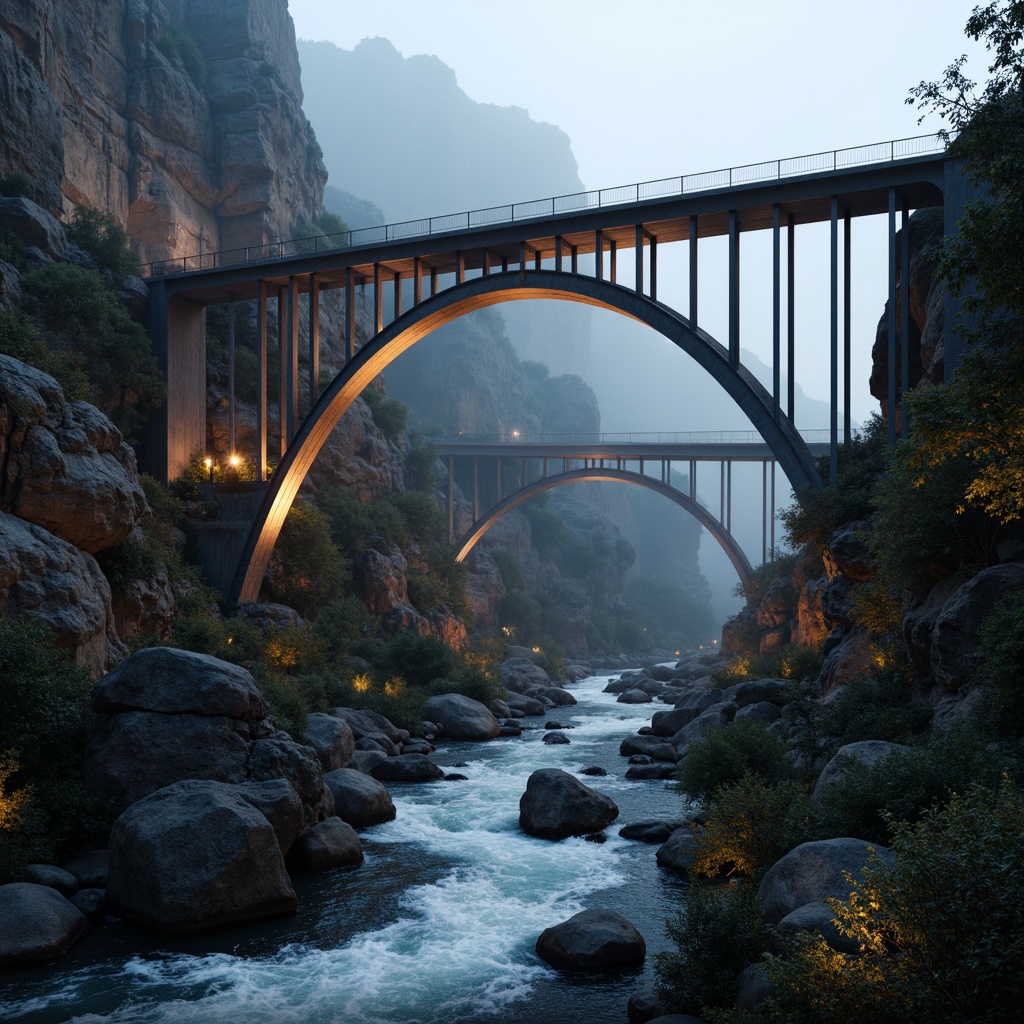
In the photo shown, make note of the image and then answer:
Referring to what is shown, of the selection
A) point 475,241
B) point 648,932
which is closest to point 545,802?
point 648,932

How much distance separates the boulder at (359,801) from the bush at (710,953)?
882 cm

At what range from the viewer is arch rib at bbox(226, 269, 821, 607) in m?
25.2

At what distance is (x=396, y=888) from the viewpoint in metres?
14.0

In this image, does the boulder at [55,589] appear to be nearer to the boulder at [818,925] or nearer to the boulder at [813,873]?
the boulder at [813,873]

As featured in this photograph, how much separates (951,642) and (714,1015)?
8.94 metres

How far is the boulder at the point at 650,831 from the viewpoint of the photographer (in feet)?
54.0

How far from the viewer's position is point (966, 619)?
14.6m

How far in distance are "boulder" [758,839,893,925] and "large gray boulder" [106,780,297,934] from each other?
6513 millimetres

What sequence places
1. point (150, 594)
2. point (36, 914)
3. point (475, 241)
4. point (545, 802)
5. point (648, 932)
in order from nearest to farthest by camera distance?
point (36, 914), point (648, 932), point (545, 802), point (150, 594), point (475, 241)

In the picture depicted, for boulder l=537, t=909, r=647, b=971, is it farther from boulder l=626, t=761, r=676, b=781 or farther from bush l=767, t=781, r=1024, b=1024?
boulder l=626, t=761, r=676, b=781

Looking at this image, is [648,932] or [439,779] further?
[439,779]

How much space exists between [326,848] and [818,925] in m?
8.43

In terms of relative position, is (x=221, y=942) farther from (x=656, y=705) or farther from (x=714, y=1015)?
(x=656, y=705)

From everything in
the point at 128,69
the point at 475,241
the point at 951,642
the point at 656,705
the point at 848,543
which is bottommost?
the point at 656,705
